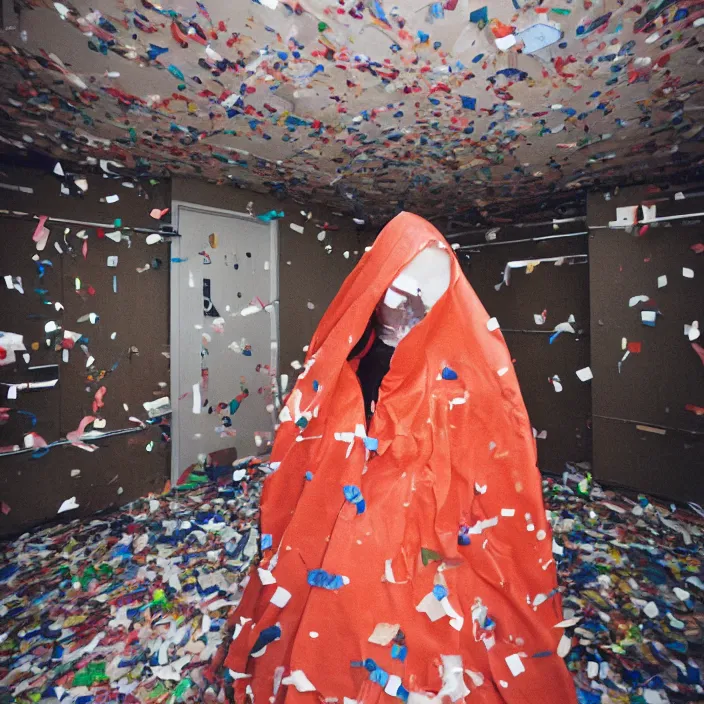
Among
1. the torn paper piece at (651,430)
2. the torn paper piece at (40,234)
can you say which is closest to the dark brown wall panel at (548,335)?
the torn paper piece at (651,430)

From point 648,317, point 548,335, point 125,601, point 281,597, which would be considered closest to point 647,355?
point 648,317

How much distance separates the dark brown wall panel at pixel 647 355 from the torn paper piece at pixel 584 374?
118 millimetres

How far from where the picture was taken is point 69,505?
3.15 meters

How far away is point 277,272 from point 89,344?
1.67 meters

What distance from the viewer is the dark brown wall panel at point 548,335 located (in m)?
3.90

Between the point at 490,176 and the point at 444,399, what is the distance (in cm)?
239

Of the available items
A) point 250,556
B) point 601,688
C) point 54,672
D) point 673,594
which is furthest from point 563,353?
point 54,672

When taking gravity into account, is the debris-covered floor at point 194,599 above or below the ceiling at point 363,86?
below

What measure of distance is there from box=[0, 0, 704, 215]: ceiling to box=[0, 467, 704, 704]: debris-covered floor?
2435 millimetres

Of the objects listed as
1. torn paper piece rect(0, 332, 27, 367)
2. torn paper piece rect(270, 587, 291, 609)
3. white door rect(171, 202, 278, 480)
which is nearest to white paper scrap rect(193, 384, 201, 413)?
white door rect(171, 202, 278, 480)

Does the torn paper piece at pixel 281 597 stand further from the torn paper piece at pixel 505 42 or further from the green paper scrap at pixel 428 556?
the torn paper piece at pixel 505 42

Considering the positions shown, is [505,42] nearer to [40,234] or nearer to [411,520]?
[411,520]

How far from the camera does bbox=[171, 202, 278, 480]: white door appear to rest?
11.7 feet

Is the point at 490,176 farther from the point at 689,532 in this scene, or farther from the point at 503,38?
the point at 689,532
